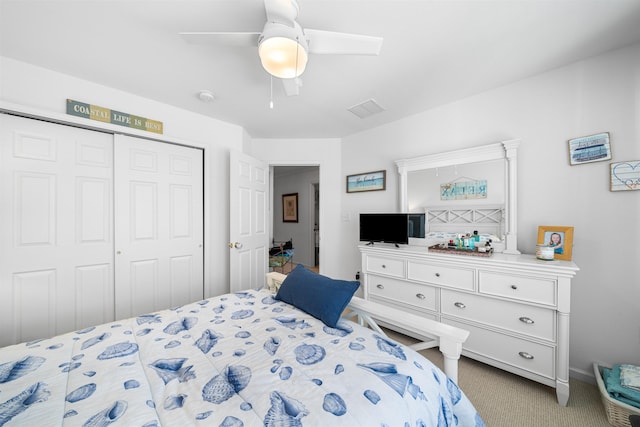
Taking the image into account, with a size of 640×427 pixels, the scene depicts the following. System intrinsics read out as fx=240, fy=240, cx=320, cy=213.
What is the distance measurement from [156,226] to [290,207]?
385cm

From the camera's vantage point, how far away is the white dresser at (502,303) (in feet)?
5.31

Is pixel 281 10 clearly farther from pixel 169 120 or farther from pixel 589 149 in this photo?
pixel 589 149

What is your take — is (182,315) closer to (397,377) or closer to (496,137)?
(397,377)

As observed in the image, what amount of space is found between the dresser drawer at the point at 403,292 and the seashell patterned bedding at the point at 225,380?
116cm

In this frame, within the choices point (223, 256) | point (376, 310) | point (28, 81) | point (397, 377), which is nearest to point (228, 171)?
point (223, 256)

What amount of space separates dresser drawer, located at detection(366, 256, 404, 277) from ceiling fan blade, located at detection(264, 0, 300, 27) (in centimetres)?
212

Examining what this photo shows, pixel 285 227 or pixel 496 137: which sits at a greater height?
pixel 496 137

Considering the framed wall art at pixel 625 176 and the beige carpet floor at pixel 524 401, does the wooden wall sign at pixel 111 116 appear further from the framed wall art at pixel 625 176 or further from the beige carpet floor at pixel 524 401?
the framed wall art at pixel 625 176

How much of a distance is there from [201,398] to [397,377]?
28.0 inches

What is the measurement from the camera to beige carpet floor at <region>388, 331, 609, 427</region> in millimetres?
1489

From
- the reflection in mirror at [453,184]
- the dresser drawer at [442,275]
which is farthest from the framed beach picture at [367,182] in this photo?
the dresser drawer at [442,275]

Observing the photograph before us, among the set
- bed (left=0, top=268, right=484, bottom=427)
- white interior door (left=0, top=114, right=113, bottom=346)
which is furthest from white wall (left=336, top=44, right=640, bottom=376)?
white interior door (left=0, top=114, right=113, bottom=346)

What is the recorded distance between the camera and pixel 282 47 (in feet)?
3.98

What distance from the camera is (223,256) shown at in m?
2.95
